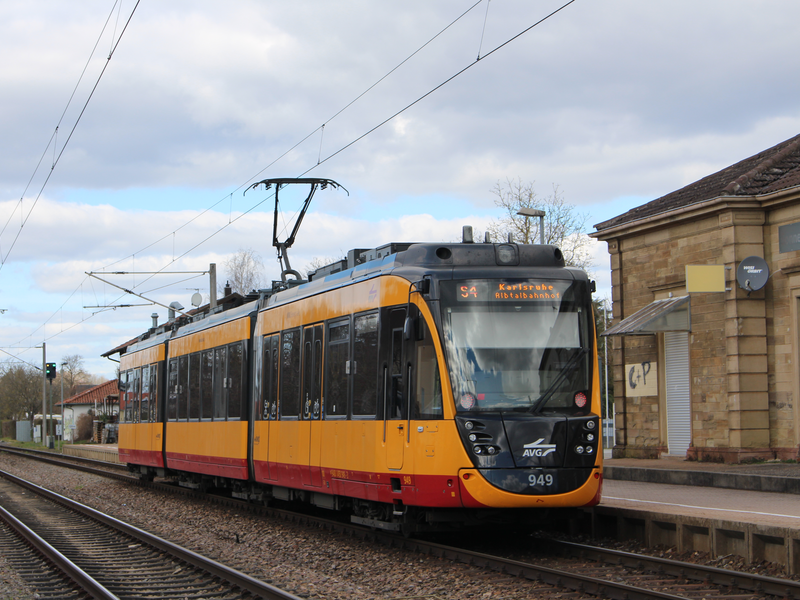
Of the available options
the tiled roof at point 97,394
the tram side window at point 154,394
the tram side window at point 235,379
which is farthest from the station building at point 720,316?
the tiled roof at point 97,394

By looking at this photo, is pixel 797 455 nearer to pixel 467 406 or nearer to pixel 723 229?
pixel 723 229

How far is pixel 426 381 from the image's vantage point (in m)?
10.5

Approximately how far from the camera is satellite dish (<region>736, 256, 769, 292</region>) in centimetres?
2022

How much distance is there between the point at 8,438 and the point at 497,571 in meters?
104

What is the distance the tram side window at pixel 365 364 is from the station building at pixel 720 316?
34.1 ft

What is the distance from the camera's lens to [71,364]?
138625mm

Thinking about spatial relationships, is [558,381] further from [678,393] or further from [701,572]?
[678,393]

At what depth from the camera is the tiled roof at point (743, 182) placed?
20672 millimetres

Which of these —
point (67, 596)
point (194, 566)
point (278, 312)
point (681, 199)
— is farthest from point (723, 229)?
point (67, 596)

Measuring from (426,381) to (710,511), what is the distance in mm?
4096

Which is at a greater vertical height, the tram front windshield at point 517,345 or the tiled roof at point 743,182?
the tiled roof at point 743,182

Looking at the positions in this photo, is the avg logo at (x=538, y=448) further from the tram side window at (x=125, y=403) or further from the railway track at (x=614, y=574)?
the tram side window at (x=125, y=403)

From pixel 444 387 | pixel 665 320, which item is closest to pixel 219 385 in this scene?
pixel 444 387

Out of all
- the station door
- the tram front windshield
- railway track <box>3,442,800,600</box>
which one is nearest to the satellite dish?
the station door
